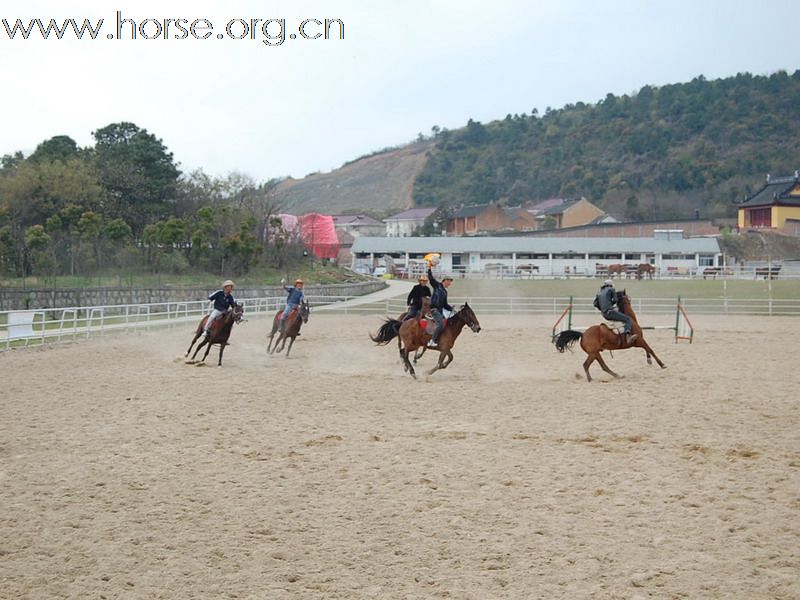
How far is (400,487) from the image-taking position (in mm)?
8477

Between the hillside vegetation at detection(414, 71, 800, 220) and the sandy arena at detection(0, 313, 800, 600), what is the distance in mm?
102803

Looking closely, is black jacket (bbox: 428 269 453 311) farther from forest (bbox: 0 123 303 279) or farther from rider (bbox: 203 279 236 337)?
forest (bbox: 0 123 303 279)

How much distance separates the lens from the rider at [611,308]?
52.2 ft

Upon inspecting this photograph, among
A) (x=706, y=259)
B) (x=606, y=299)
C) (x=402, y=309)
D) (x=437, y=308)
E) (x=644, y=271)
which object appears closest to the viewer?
(x=606, y=299)

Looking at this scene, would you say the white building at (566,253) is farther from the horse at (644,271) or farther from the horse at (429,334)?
the horse at (429,334)

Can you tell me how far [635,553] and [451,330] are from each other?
33.1 feet

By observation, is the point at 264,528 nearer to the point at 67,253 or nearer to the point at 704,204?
the point at 67,253

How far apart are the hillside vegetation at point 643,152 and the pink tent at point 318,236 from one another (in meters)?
58.0

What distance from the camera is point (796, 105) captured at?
15050cm

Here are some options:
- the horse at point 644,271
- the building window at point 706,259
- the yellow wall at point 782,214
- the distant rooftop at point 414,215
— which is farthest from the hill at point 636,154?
the horse at point 644,271

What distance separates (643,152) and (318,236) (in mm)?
89679

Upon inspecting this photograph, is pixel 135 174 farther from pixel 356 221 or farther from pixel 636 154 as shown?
pixel 636 154

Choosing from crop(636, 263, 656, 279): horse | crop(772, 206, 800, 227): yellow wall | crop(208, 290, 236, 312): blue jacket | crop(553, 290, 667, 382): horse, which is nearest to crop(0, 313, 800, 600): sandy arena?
crop(553, 290, 667, 382): horse

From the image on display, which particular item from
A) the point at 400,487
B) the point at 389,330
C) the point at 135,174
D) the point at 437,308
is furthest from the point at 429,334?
the point at 135,174
